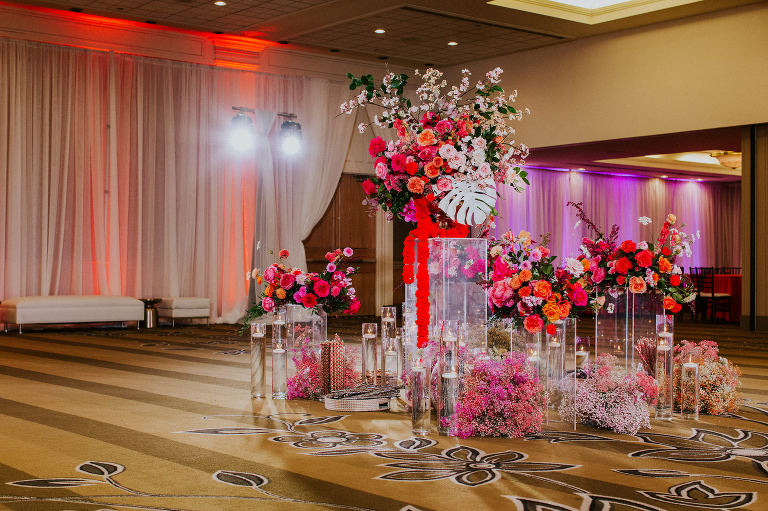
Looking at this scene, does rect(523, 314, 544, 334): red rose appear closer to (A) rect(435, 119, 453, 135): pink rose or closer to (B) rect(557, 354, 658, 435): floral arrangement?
(B) rect(557, 354, 658, 435): floral arrangement

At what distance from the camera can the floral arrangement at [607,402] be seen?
193 inches

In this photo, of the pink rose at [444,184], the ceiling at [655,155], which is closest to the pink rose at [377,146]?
the pink rose at [444,184]

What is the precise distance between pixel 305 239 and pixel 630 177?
9991mm

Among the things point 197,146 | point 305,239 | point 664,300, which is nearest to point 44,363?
point 664,300

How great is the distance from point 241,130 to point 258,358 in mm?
8262

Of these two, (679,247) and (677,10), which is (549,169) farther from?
(679,247)

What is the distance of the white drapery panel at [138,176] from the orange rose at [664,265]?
908 cm

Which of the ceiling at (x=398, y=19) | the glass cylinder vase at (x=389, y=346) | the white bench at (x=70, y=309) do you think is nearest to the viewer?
the glass cylinder vase at (x=389, y=346)

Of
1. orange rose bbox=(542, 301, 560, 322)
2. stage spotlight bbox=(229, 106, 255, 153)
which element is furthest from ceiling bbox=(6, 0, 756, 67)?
orange rose bbox=(542, 301, 560, 322)

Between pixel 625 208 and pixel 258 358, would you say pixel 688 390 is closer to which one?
pixel 258 358

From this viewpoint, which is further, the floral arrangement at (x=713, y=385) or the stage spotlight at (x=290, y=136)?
the stage spotlight at (x=290, y=136)

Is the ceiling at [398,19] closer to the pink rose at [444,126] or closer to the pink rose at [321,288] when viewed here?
the pink rose at [321,288]

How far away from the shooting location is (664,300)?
18.3 ft

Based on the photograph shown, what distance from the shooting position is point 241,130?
45.0ft
